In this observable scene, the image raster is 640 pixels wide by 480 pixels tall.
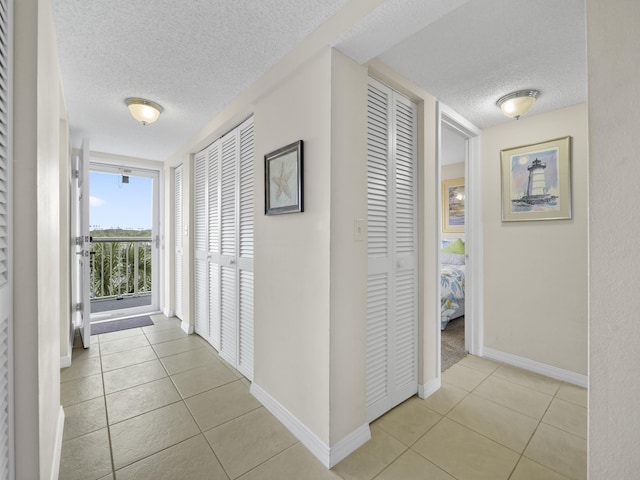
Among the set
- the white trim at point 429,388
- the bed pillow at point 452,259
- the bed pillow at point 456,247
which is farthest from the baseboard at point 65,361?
the bed pillow at point 456,247

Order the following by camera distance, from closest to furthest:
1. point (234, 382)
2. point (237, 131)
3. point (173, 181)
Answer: point (234, 382) → point (237, 131) → point (173, 181)

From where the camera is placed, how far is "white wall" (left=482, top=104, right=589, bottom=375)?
2.30 m

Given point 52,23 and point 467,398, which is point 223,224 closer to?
point 52,23

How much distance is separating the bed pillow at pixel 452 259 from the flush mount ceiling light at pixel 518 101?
2.43 m

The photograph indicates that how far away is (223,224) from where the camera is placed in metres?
2.75

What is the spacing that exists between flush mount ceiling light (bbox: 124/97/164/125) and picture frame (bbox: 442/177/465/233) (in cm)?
434

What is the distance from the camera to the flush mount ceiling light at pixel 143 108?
2.28 meters

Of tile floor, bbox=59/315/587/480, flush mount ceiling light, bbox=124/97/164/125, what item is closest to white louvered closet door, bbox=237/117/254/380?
tile floor, bbox=59/315/587/480

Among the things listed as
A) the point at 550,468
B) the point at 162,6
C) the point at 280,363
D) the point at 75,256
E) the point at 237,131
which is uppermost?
the point at 162,6

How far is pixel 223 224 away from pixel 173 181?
1.77 meters

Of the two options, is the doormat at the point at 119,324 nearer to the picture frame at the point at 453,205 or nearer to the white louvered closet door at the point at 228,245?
the white louvered closet door at the point at 228,245

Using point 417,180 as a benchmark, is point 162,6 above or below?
above

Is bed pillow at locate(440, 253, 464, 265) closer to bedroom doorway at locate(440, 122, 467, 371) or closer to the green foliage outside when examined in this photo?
bedroom doorway at locate(440, 122, 467, 371)

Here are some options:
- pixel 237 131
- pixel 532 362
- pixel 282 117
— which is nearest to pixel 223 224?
pixel 237 131
